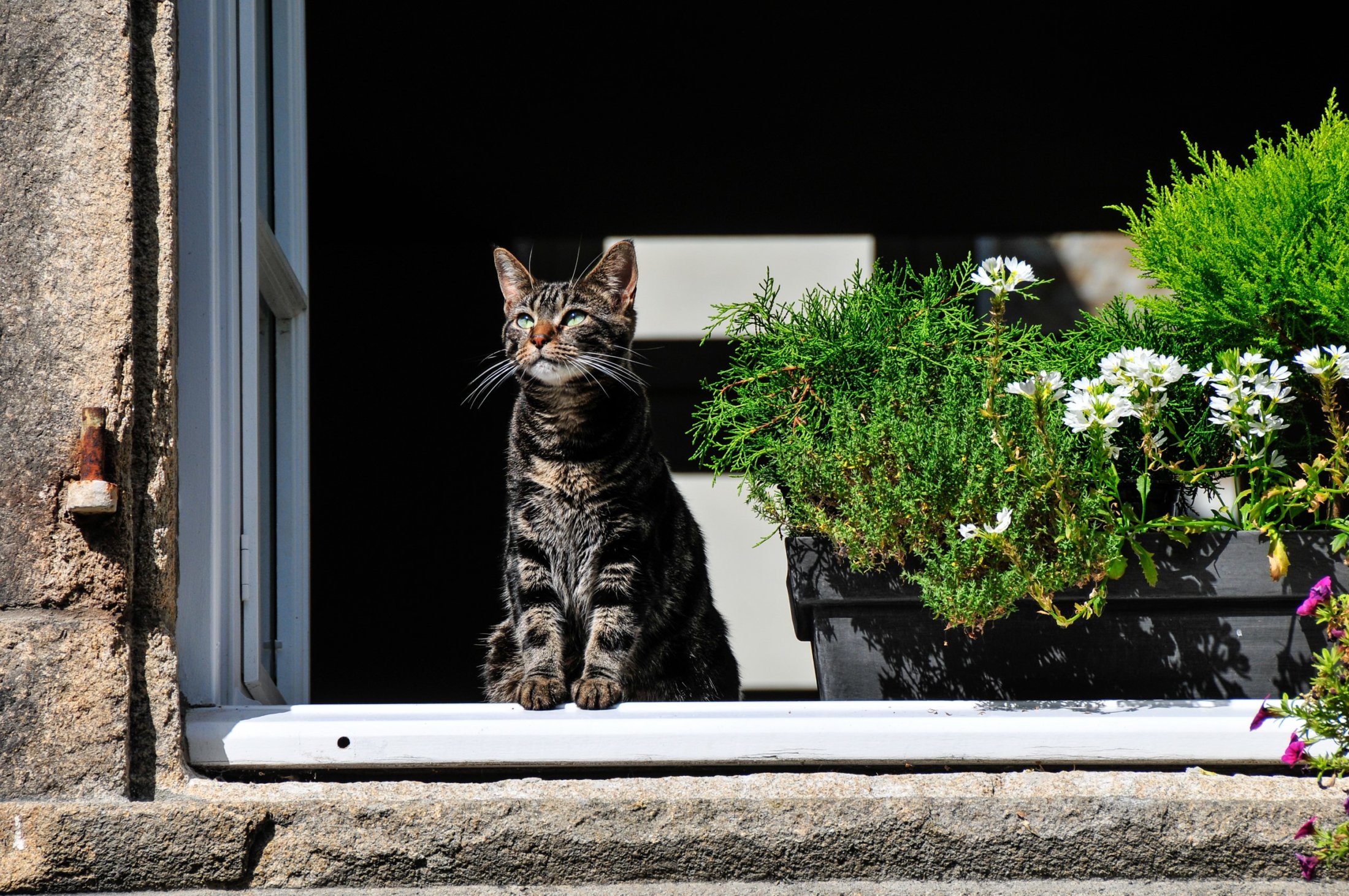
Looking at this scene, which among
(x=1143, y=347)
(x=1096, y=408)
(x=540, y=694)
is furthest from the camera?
(x=1143, y=347)

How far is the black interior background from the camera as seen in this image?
3.95m

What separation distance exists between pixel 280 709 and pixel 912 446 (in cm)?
98

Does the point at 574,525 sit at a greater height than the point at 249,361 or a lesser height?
lesser

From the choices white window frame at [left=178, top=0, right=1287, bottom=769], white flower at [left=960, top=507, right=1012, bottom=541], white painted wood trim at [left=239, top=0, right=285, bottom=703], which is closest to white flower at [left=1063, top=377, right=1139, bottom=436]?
white flower at [left=960, top=507, right=1012, bottom=541]

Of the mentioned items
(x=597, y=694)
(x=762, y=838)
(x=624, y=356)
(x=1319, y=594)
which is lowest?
(x=762, y=838)

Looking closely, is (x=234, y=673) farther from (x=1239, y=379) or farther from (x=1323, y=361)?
(x=1323, y=361)

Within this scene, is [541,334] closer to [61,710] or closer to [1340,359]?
[61,710]

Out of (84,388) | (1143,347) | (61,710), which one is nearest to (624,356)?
(1143,347)

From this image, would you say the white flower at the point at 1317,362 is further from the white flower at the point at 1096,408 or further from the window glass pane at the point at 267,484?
the window glass pane at the point at 267,484

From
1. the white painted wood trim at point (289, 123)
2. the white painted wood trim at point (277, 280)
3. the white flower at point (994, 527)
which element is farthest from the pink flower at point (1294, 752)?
the white painted wood trim at point (289, 123)

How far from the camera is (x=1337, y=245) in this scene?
1.65 meters

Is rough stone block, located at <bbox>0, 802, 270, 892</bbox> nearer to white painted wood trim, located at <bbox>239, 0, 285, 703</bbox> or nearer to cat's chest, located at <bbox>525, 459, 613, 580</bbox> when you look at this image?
white painted wood trim, located at <bbox>239, 0, 285, 703</bbox>

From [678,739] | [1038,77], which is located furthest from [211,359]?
[1038,77]

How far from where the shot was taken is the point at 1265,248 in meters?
1.70
